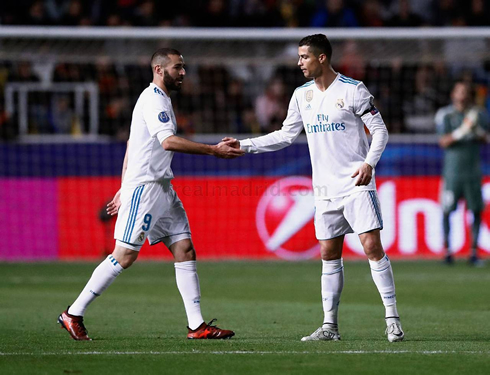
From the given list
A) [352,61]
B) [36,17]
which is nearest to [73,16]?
[36,17]

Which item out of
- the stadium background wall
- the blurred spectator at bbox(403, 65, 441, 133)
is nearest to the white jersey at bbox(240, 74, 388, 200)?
the stadium background wall

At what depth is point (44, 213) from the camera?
1481cm

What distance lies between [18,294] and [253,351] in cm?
502

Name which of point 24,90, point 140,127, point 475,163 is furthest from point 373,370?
point 24,90

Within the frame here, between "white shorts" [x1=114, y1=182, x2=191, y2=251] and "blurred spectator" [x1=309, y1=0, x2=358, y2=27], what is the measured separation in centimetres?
1163

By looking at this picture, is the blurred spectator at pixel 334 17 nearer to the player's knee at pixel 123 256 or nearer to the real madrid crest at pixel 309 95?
the real madrid crest at pixel 309 95

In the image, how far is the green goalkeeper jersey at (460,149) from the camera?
14047 mm

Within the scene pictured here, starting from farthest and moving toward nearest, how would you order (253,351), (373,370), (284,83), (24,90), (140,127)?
(284,83) < (24,90) < (140,127) < (253,351) < (373,370)

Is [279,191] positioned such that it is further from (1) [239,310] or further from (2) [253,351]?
(2) [253,351]

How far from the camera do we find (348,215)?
693 centimetres

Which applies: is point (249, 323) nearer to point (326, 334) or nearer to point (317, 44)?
point (326, 334)

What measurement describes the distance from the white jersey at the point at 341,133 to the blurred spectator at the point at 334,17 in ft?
37.4

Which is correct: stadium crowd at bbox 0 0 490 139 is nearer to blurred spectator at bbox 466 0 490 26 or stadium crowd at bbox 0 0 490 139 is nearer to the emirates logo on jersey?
blurred spectator at bbox 466 0 490 26

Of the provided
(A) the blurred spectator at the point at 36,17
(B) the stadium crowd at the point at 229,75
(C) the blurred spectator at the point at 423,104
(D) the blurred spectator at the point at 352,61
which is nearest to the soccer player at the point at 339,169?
(D) the blurred spectator at the point at 352,61
